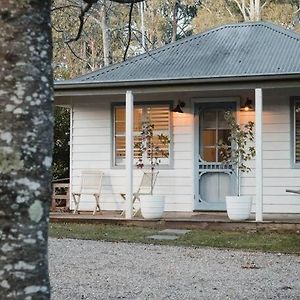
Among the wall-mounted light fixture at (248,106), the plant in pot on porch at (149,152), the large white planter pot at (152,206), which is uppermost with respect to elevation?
the wall-mounted light fixture at (248,106)

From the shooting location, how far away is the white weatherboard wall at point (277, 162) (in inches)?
493

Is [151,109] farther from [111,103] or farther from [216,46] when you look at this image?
[216,46]

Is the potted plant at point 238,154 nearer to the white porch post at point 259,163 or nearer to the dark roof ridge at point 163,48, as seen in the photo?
the white porch post at point 259,163

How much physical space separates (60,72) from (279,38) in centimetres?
1846

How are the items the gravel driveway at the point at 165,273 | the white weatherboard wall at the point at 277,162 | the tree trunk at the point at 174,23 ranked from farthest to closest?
the tree trunk at the point at 174,23 → the white weatherboard wall at the point at 277,162 → the gravel driveway at the point at 165,273

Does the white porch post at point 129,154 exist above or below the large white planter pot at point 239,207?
above

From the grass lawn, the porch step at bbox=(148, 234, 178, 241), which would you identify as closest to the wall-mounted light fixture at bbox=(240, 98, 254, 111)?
the grass lawn

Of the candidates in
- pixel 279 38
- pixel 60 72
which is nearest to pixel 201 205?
pixel 279 38

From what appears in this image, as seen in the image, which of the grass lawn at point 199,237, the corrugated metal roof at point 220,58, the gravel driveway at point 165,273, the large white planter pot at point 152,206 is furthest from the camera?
the corrugated metal roof at point 220,58

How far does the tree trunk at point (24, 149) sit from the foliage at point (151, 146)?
418 inches

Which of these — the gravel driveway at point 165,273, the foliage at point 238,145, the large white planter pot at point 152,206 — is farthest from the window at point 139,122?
the gravel driveway at point 165,273

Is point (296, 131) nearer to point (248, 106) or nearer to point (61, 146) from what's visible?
point (248, 106)

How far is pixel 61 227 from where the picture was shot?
1177 centimetres

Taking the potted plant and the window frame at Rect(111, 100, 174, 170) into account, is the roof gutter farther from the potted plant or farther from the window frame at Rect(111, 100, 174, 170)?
the window frame at Rect(111, 100, 174, 170)
